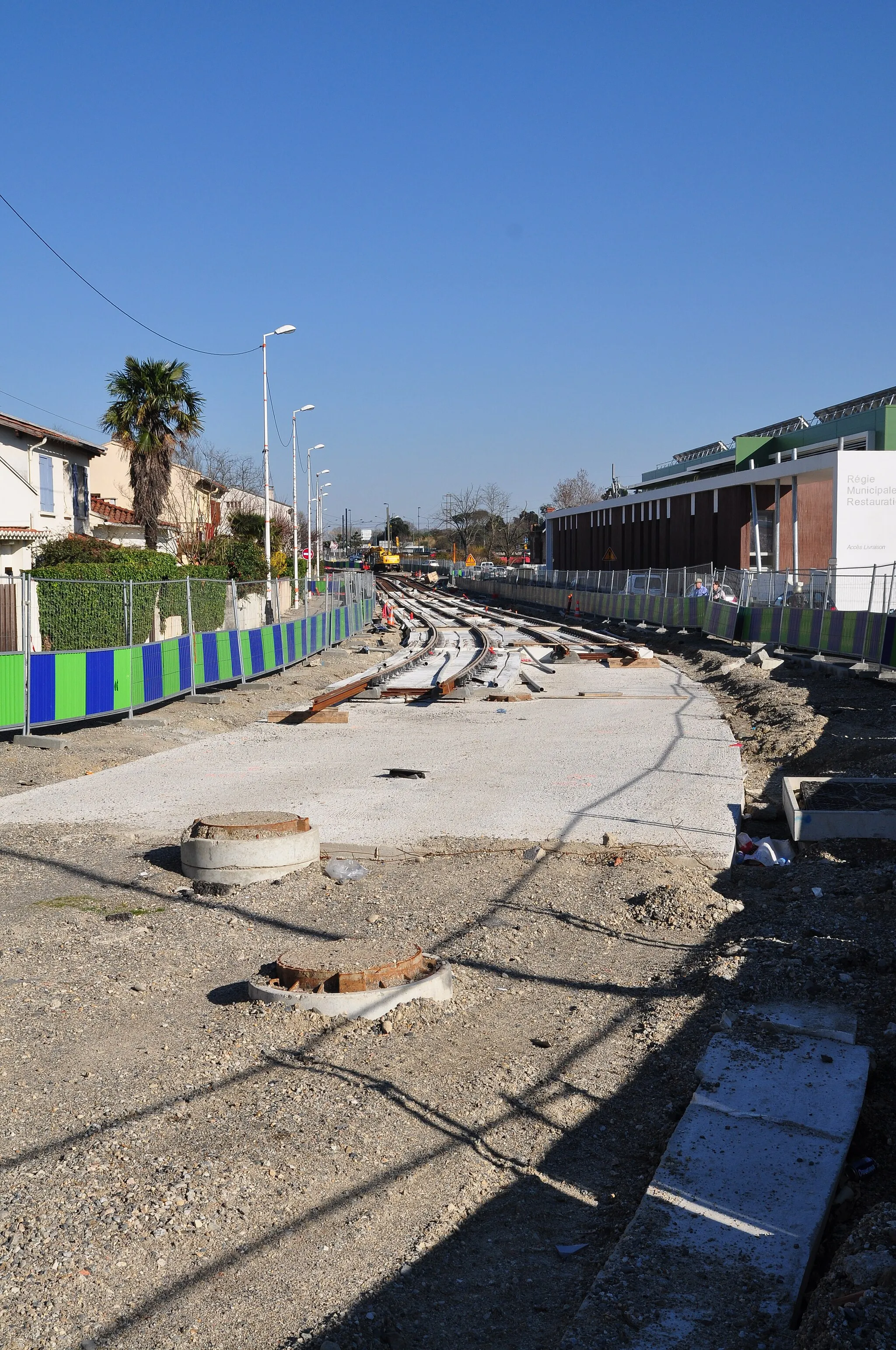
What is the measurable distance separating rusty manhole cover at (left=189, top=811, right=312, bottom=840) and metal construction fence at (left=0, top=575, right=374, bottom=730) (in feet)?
22.0

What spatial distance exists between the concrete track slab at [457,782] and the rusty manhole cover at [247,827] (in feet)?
3.49

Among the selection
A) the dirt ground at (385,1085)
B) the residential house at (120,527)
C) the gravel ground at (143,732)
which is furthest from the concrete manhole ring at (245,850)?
the residential house at (120,527)

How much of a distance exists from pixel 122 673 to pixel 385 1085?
13.3 m

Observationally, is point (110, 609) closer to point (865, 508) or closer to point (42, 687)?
point (42, 687)

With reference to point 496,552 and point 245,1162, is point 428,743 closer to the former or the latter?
point 245,1162

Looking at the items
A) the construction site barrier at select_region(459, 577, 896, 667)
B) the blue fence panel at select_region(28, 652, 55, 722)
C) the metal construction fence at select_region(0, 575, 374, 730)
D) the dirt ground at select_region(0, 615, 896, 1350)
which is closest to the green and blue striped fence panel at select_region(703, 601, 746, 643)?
the construction site barrier at select_region(459, 577, 896, 667)

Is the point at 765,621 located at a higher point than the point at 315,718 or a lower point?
higher

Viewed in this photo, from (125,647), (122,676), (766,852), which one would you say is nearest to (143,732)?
(122,676)

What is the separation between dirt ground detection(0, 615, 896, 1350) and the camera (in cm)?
390

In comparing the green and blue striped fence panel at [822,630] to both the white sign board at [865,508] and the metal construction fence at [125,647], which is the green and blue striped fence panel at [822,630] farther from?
the metal construction fence at [125,647]

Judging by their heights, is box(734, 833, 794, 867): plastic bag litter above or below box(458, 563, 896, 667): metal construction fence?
below

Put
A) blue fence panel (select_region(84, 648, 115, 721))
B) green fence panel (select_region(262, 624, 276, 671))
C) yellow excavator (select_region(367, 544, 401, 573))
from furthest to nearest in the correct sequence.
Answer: yellow excavator (select_region(367, 544, 401, 573)) < green fence panel (select_region(262, 624, 276, 671)) < blue fence panel (select_region(84, 648, 115, 721))

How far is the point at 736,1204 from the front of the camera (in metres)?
4.27

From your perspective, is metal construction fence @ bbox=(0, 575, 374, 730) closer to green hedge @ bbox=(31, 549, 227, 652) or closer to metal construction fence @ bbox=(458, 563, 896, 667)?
green hedge @ bbox=(31, 549, 227, 652)
